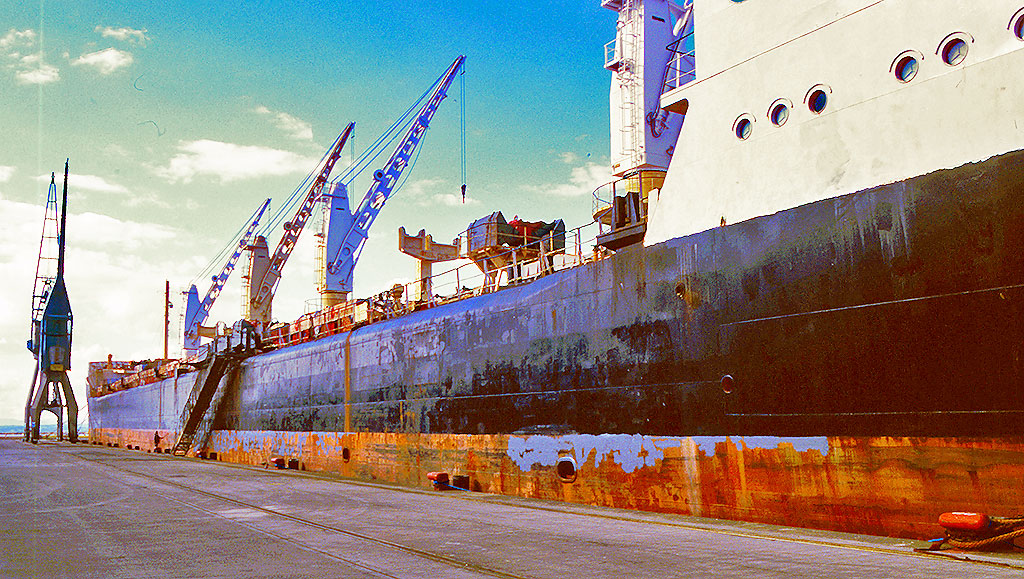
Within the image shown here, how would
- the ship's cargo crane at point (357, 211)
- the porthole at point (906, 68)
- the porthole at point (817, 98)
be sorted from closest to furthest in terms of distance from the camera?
the porthole at point (906, 68) → the porthole at point (817, 98) → the ship's cargo crane at point (357, 211)

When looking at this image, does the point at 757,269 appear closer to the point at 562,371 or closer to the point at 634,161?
the point at 562,371

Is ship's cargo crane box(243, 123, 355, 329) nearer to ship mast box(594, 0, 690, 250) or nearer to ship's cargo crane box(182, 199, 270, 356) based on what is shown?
ship's cargo crane box(182, 199, 270, 356)

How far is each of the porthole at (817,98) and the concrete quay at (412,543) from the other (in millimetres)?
5604

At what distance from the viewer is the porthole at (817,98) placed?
406 inches

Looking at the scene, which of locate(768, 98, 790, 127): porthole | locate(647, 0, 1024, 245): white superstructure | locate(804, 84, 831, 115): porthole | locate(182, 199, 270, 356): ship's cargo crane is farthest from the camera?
locate(182, 199, 270, 356): ship's cargo crane

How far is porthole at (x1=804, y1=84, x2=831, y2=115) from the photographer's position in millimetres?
10317

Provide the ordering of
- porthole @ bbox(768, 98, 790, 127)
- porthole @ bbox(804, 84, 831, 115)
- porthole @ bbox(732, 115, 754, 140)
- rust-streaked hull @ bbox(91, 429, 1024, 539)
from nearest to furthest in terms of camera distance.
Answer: rust-streaked hull @ bbox(91, 429, 1024, 539) < porthole @ bbox(804, 84, 831, 115) < porthole @ bbox(768, 98, 790, 127) < porthole @ bbox(732, 115, 754, 140)

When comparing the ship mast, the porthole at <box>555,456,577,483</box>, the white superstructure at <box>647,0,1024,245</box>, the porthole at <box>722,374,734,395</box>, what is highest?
the ship mast

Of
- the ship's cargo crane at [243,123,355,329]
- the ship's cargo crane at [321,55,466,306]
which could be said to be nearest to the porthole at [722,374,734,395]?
the ship's cargo crane at [321,55,466,306]

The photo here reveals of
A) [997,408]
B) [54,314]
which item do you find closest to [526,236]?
[997,408]

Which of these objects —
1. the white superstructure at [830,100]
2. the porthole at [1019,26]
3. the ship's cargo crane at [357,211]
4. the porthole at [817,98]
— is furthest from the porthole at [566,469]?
the ship's cargo crane at [357,211]

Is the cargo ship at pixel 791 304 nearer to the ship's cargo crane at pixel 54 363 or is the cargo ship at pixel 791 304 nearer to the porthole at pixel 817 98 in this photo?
the porthole at pixel 817 98

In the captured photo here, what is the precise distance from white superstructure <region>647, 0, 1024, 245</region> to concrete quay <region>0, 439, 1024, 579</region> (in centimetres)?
453

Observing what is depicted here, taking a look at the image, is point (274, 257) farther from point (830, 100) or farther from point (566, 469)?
point (830, 100)
